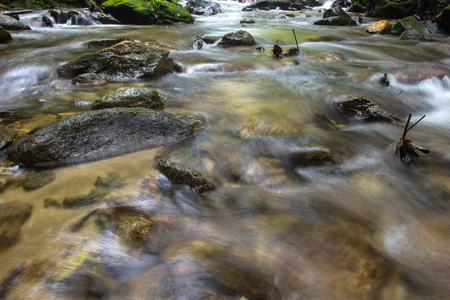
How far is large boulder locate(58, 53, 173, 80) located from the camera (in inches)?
239

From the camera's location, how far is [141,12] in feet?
44.0

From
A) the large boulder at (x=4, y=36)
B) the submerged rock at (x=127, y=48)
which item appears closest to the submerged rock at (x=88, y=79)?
the submerged rock at (x=127, y=48)

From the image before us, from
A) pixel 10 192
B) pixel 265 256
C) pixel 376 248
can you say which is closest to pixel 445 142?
pixel 376 248

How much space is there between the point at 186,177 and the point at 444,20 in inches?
602

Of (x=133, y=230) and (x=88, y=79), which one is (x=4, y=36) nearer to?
(x=88, y=79)

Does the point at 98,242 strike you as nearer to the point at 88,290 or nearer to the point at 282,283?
the point at 88,290

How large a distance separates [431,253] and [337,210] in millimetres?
826

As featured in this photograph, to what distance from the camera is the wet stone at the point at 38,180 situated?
2.74 metres

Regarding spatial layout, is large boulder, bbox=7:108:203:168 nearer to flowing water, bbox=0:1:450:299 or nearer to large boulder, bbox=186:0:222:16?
flowing water, bbox=0:1:450:299

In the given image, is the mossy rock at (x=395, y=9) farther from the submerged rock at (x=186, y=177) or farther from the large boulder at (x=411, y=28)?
the submerged rock at (x=186, y=177)

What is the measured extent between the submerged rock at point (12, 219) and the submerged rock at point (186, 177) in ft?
4.30

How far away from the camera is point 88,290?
1.86m

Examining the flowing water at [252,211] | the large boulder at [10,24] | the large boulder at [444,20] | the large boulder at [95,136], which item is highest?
the large boulder at [444,20]

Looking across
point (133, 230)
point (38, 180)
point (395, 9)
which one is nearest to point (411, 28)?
point (395, 9)
